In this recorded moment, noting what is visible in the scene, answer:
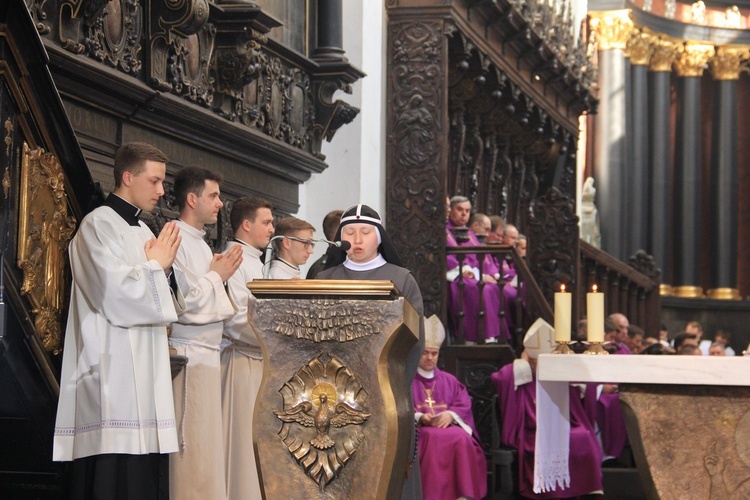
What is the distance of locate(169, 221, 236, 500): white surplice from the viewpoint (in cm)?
607

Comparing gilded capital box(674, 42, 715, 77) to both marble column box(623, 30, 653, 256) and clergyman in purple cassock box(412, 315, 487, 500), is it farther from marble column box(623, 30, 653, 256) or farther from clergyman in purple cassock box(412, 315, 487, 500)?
clergyman in purple cassock box(412, 315, 487, 500)

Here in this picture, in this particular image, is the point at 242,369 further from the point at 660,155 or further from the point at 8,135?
the point at 660,155

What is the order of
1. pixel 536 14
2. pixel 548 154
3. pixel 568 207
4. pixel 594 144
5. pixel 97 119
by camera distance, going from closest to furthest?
pixel 97 119 < pixel 568 207 < pixel 536 14 < pixel 548 154 < pixel 594 144

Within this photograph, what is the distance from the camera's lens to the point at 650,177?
23.4 metres

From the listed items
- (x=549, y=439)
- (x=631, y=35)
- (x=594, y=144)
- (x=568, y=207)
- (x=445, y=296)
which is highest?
(x=631, y=35)

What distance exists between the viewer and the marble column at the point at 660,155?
2320cm

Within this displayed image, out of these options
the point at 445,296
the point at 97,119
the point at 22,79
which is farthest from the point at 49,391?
the point at 445,296

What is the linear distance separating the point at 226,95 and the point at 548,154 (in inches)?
382

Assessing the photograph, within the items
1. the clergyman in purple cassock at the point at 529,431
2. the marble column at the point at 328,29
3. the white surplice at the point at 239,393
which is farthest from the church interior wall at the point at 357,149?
the white surplice at the point at 239,393

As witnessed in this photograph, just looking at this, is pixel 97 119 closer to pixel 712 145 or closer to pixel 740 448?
pixel 740 448

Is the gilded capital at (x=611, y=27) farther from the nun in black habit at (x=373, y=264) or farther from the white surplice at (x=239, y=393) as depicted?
the nun in black habit at (x=373, y=264)

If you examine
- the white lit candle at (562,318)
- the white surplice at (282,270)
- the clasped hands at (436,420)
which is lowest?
the clasped hands at (436,420)

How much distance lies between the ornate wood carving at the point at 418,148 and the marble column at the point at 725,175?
15047 mm

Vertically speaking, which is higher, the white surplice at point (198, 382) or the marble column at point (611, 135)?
the marble column at point (611, 135)
